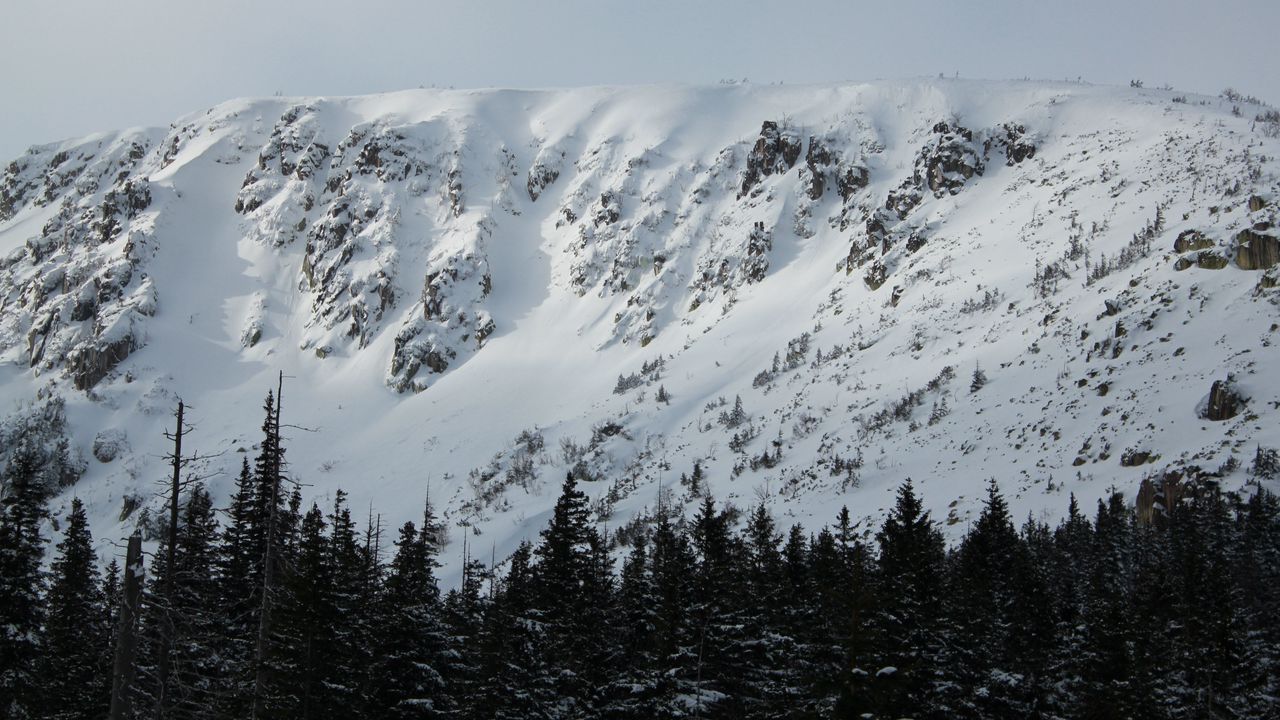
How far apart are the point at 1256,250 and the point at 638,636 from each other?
91562 mm

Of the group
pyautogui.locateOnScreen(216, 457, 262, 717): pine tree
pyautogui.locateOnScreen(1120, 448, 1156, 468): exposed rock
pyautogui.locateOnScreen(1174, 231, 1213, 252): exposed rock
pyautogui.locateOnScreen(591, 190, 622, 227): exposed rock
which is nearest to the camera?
pyautogui.locateOnScreen(216, 457, 262, 717): pine tree

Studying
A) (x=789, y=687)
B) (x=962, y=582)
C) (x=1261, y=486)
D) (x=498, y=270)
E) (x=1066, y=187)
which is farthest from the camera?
(x=498, y=270)

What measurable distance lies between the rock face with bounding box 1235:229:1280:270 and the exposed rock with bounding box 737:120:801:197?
4084 inches

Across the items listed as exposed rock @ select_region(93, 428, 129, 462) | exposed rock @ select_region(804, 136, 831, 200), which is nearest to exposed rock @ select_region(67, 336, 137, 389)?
exposed rock @ select_region(93, 428, 129, 462)

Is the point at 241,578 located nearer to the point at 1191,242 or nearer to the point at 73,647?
the point at 73,647

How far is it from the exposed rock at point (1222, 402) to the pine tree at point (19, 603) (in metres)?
82.6

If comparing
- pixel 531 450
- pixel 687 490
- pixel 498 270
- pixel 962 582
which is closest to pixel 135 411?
pixel 498 270

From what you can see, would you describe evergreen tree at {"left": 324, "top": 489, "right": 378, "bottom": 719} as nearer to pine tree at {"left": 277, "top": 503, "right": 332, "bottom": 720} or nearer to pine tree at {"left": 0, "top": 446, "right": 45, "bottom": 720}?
pine tree at {"left": 277, "top": 503, "right": 332, "bottom": 720}

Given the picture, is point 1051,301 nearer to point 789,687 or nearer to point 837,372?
point 837,372

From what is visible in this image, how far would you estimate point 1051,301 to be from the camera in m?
111

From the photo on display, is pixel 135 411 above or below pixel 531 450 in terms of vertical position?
above

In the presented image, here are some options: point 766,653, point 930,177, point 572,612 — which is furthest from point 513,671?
point 930,177

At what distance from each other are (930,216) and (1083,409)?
254ft

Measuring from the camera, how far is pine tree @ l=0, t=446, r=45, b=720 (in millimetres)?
25547
